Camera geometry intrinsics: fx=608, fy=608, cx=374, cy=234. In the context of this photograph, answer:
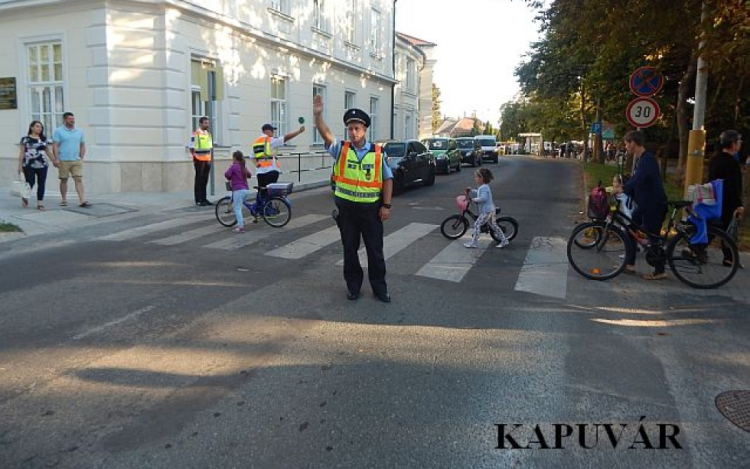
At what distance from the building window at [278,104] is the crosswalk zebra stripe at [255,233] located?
10329 millimetres

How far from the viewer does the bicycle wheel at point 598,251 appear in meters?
7.34

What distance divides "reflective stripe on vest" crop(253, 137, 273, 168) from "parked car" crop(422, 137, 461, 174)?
1515cm

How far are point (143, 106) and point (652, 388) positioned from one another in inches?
571

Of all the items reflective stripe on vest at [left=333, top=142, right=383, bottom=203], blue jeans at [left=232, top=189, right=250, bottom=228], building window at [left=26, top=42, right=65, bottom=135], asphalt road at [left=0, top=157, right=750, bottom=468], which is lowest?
asphalt road at [left=0, top=157, right=750, bottom=468]

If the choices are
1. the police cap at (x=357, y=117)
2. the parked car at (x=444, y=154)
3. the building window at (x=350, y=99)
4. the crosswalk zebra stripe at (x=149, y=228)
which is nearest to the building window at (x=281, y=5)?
the building window at (x=350, y=99)

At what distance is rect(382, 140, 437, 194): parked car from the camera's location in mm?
17234

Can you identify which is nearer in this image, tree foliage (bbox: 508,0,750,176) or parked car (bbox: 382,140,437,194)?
tree foliage (bbox: 508,0,750,176)

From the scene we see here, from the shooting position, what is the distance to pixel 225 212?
36.0ft

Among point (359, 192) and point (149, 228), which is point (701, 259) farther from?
point (149, 228)

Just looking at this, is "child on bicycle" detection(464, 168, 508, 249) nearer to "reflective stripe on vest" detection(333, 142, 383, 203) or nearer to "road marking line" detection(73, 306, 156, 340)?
"reflective stripe on vest" detection(333, 142, 383, 203)

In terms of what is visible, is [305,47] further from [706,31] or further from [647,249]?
[647,249]

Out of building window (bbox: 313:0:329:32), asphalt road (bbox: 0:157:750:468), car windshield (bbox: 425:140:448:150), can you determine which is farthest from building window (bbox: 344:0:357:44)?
asphalt road (bbox: 0:157:750:468)

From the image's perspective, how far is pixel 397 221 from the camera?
38.6 ft

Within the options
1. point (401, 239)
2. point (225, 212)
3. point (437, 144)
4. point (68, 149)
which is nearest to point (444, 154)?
point (437, 144)
